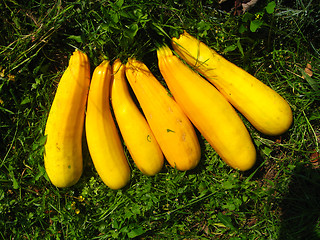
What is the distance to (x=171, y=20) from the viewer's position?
2.58 metres

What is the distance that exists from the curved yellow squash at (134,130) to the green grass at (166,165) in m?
0.20

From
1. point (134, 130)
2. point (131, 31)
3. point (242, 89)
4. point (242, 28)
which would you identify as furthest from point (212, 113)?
point (131, 31)

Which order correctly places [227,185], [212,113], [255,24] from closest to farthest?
[212,113] < [255,24] < [227,185]

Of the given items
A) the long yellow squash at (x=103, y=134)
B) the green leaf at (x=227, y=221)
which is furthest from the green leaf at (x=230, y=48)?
the green leaf at (x=227, y=221)

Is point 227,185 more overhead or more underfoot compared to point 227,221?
more overhead

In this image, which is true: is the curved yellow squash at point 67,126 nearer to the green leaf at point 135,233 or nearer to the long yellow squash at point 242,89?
the green leaf at point 135,233

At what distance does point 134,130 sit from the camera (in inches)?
94.6

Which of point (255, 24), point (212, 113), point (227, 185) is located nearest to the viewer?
point (212, 113)

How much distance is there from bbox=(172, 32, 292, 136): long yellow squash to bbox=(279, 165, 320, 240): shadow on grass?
46 cm

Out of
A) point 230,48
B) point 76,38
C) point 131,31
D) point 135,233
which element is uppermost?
point 131,31

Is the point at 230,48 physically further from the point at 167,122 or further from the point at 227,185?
the point at 227,185

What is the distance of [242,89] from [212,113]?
281 millimetres

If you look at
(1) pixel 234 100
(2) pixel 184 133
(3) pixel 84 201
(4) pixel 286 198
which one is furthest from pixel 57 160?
(4) pixel 286 198

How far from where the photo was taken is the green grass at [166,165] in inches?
101
